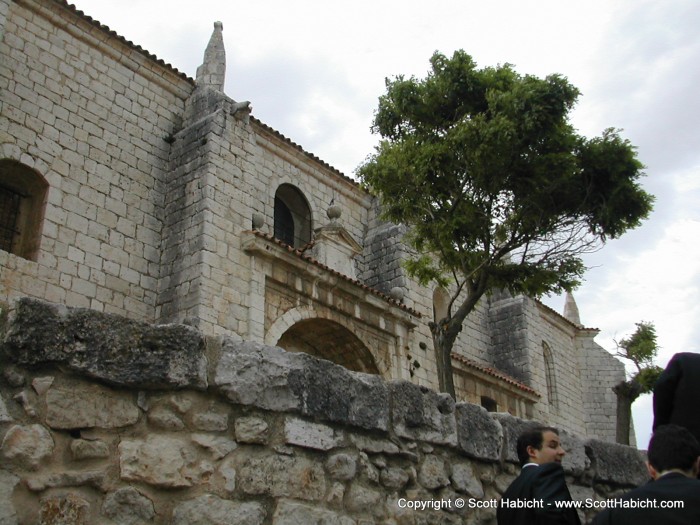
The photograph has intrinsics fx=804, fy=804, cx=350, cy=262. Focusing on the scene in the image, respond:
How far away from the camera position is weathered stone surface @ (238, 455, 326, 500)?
11.6 feet

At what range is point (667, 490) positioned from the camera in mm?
2697

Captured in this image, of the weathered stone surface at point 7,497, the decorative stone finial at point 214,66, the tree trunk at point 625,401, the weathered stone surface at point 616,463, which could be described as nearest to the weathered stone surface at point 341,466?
the weathered stone surface at point 7,497

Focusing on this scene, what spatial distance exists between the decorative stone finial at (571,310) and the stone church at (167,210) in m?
13.8

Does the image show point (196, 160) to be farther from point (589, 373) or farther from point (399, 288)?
point (589, 373)

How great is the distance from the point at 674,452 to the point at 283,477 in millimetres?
1680

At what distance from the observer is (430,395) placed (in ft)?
15.0

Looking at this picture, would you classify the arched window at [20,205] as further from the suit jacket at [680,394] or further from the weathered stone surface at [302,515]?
the suit jacket at [680,394]

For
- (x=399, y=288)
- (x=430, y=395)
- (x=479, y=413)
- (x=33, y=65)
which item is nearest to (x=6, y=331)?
(x=430, y=395)

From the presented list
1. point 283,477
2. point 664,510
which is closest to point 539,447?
point 283,477

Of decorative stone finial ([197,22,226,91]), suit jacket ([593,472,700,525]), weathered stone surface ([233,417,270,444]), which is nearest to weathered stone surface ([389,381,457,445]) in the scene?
weathered stone surface ([233,417,270,444])

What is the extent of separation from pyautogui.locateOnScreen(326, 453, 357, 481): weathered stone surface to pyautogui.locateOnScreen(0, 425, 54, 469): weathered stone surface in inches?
53.2

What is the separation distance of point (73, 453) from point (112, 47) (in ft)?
38.6

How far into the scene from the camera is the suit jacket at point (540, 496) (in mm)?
3590

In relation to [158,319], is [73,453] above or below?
below
